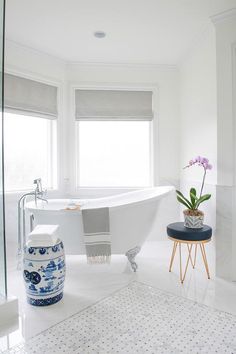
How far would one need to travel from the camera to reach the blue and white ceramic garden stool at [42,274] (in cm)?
199

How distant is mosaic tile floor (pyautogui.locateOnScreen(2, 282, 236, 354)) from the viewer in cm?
155

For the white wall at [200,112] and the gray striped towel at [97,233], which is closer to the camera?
the gray striped towel at [97,233]

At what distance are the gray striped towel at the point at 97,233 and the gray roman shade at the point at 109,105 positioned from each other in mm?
1607

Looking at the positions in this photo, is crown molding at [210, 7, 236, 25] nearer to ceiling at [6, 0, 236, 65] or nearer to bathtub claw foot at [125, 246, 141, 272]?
ceiling at [6, 0, 236, 65]

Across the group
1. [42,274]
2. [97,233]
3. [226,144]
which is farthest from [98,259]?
[226,144]

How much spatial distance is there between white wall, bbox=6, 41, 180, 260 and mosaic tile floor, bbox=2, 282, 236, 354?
168 cm

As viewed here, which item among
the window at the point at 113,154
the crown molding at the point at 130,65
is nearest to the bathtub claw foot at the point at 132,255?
the window at the point at 113,154

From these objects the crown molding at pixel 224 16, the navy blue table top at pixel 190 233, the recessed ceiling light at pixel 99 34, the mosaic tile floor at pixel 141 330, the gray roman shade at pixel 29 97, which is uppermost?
the recessed ceiling light at pixel 99 34

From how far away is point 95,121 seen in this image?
3.58 meters

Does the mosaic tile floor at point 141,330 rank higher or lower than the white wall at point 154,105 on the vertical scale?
lower

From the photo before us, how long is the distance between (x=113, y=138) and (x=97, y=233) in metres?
1.68

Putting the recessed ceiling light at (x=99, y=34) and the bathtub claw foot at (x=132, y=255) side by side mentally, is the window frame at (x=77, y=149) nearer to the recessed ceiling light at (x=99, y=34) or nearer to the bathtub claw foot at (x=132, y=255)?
the recessed ceiling light at (x=99, y=34)

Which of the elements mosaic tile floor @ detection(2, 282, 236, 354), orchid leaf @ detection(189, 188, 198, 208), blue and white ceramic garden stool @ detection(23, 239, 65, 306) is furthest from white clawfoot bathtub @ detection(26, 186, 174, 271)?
mosaic tile floor @ detection(2, 282, 236, 354)

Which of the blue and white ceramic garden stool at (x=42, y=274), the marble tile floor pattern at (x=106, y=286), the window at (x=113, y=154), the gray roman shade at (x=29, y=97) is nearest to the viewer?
the marble tile floor pattern at (x=106, y=286)
